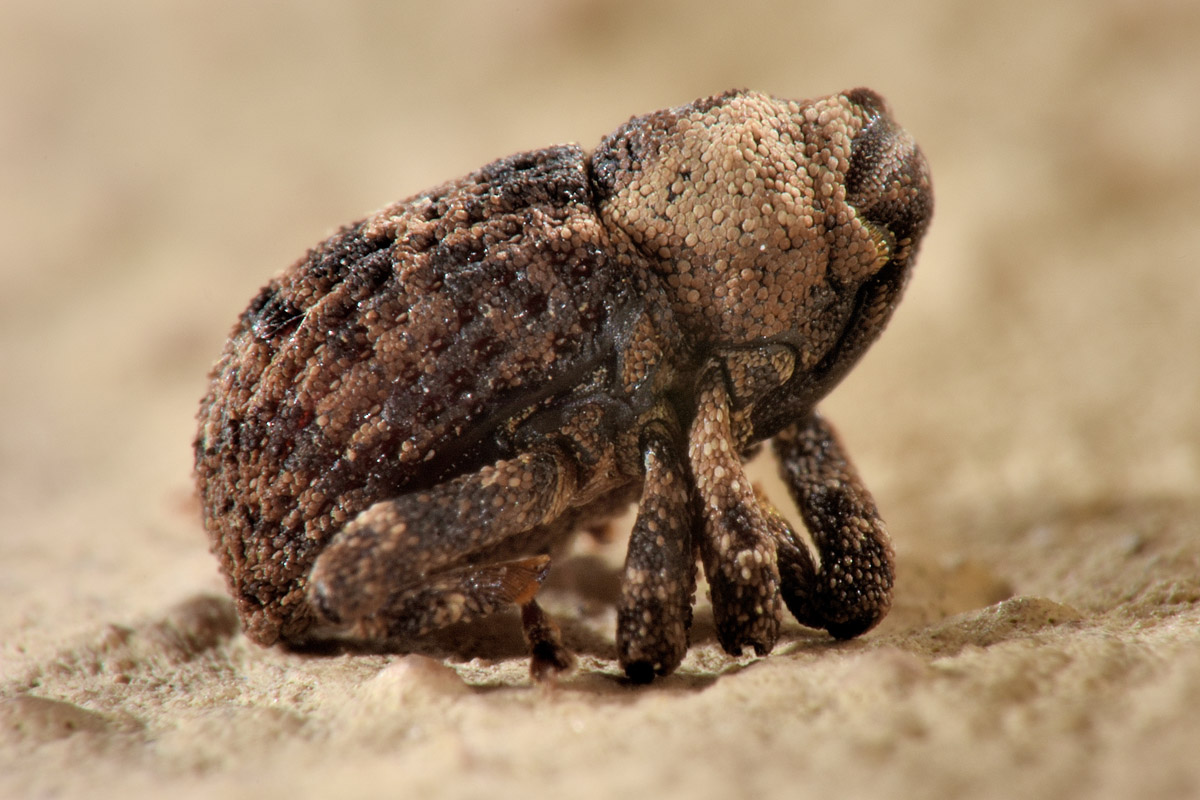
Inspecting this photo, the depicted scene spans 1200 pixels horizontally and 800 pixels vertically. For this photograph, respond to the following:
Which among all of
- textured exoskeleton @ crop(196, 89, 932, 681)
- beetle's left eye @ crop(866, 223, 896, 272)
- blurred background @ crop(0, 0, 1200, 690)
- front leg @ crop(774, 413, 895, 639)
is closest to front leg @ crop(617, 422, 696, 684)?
textured exoskeleton @ crop(196, 89, 932, 681)

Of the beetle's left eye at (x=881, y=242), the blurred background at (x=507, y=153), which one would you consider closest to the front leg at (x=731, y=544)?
the beetle's left eye at (x=881, y=242)

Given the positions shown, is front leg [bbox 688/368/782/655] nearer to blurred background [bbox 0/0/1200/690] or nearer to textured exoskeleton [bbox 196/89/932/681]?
textured exoskeleton [bbox 196/89/932/681]

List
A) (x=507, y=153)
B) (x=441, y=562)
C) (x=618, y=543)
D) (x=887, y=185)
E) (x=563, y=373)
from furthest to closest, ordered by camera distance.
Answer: (x=507, y=153) → (x=618, y=543) → (x=887, y=185) → (x=563, y=373) → (x=441, y=562)

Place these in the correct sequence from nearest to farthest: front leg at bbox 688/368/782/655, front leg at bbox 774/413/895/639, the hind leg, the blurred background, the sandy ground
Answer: the sandy ground, the hind leg, front leg at bbox 688/368/782/655, front leg at bbox 774/413/895/639, the blurred background

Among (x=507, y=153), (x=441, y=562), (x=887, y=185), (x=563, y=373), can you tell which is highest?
(x=507, y=153)

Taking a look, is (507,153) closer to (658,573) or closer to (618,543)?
(618,543)

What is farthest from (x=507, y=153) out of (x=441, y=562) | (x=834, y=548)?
(x=441, y=562)

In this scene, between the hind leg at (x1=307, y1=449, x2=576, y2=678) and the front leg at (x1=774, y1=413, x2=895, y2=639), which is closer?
the hind leg at (x1=307, y1=449, x2=576, y2=678)
